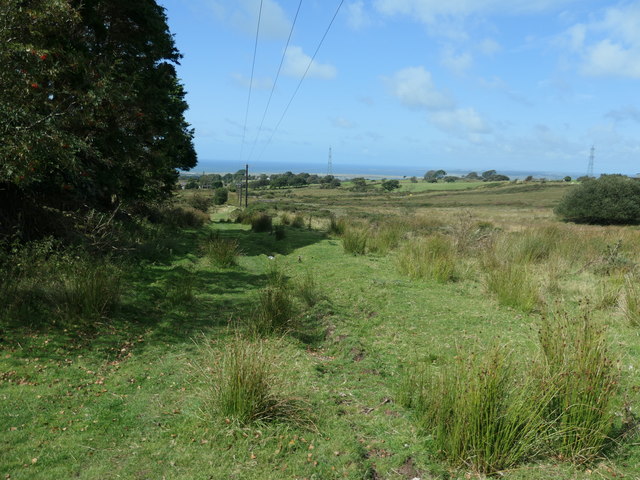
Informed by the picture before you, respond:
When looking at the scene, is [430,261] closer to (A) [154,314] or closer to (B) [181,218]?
(A) [154,314]

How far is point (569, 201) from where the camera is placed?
37.6 meters

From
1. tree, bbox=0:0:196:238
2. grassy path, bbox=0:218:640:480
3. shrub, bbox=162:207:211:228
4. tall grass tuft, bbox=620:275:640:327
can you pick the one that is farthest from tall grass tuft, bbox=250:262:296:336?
shrub, bbox=162:207:211:228

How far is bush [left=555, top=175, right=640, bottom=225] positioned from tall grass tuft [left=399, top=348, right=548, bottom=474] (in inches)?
1495

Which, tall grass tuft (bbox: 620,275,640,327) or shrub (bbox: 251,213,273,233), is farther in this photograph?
shrub (bbox: 251,213,273,233)

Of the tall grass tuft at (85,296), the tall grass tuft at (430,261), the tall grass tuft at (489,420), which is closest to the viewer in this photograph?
the tall grass tuft at (489,420)

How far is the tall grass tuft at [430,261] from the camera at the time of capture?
1023 centimetres

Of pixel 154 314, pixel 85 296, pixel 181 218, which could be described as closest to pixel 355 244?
pixel 154 314

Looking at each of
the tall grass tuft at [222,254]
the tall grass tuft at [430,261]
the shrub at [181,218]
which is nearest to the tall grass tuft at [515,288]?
the tall grass tuft at [430,261]

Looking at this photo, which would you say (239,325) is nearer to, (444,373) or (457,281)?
(444,373)

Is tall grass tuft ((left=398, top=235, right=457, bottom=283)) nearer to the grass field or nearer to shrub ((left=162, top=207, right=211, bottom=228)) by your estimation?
the grass field

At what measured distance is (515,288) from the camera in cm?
793

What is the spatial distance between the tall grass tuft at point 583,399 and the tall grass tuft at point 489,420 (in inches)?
5.9

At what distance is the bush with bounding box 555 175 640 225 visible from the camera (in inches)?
1373

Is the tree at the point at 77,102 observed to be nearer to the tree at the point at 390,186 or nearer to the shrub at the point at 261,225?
the shrub at the point at 261,225
